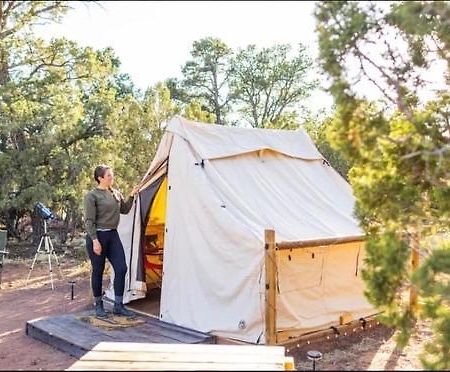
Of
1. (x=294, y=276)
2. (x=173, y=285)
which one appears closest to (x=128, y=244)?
(x=173, y=285)

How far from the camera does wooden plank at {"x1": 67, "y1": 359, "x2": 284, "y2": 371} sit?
2252 mm

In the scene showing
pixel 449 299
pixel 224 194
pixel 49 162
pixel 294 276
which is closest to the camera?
pixel 449 299

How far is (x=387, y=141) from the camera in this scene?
2887 mm

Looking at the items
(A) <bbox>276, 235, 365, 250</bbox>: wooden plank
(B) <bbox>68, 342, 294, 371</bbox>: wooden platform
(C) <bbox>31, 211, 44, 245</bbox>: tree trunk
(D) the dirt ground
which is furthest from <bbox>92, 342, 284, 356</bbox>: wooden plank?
(C) <bbox>31, 211, 44, 245</bbox>: tree trunk

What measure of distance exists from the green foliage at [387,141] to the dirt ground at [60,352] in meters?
1.18

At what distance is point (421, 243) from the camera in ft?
10.5

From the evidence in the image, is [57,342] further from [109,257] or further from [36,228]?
[36,228]

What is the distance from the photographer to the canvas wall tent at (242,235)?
4.71 meters

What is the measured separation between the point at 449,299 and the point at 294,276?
1.81 meters

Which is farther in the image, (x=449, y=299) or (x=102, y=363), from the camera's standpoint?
(x=449, y=299)

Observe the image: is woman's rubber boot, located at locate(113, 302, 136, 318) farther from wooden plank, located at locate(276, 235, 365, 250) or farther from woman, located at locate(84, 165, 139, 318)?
wooden plank, located at locate(276, 235, 365, 250)

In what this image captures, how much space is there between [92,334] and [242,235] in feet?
5.01

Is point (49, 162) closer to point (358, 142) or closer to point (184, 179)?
A: point (184, 179)

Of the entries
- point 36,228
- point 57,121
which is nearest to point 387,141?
point 57,121
